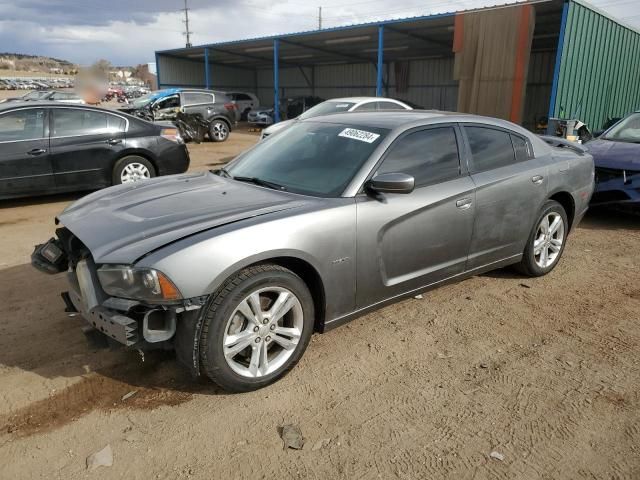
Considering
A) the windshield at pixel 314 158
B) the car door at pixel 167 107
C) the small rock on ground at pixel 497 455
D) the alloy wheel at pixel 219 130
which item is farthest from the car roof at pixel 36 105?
the car door at pixel 167 107

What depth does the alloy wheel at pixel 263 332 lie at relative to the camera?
2672 millimetres

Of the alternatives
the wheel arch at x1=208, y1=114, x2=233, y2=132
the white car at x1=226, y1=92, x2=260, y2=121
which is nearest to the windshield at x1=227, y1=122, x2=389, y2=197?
the wheel arch at x1=208, y1=114, x2=233, y2=132

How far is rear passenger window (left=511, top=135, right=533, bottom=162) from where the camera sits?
423 cm

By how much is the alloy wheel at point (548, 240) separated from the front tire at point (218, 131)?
13.9 m

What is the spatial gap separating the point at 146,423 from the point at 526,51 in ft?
46.3

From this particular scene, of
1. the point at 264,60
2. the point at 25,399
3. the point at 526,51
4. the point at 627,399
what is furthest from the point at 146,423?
the point at 264,60

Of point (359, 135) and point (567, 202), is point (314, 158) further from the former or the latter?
point (567, 202)

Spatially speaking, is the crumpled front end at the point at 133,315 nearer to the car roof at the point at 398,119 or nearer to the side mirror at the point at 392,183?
the side mirror at the point at 392,183

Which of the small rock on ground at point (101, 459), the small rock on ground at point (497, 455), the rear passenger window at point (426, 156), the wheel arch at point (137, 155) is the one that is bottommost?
the small rock on ground at point (101, 459)

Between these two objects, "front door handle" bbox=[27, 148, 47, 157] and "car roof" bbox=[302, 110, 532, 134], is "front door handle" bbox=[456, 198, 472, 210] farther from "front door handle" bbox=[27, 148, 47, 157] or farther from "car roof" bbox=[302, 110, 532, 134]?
"front door handle" bbox=[27, 148, 47, 157]

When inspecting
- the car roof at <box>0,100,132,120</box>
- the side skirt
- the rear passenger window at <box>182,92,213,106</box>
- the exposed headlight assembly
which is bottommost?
the side skirt

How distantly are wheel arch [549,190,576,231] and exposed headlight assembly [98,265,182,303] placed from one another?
359cm

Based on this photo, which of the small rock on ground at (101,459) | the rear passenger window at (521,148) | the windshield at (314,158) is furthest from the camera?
the rear passenger window at (521,148)

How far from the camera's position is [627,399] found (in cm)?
279
